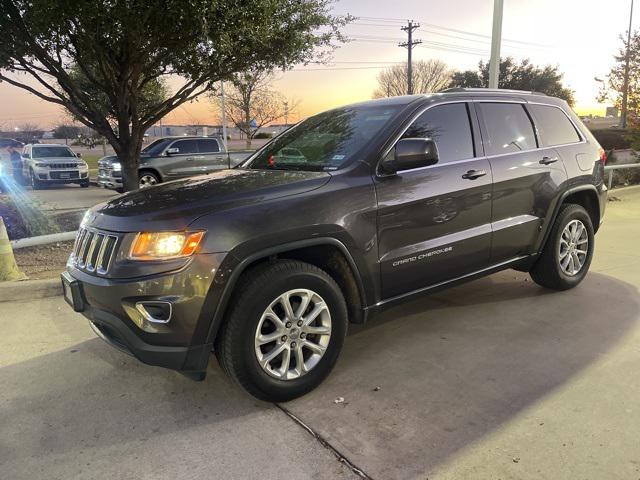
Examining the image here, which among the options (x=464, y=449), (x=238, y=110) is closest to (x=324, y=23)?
(x=464, y=449)

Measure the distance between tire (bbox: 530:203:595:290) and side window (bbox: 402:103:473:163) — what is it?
4.50ft

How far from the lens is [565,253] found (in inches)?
189

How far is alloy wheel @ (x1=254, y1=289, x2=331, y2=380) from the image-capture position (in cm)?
294

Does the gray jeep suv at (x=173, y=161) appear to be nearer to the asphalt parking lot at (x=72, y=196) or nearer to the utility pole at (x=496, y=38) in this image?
the asphalt parking lot at (x=72, y=196)

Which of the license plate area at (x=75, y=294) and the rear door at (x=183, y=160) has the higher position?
the rear door at (x=183, y=160)

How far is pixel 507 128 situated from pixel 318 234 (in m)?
2.25

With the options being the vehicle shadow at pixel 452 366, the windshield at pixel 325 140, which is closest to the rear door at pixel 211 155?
the windshield at pixel 325 140

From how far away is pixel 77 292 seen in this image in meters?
3.02

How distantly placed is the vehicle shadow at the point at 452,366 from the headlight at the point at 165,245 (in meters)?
A: 1.14

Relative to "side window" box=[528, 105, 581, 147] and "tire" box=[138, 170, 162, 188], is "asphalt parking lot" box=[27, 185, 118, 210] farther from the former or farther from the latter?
"side window" box=[528, 105, 581, 147]

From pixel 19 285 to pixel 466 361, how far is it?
4279mm

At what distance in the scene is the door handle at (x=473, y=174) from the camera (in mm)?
3843

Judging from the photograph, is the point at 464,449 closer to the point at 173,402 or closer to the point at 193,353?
the point at 193,353

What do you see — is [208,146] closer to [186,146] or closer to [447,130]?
[186,146]
